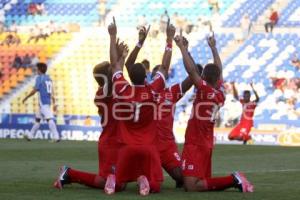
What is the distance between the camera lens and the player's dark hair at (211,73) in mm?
11367

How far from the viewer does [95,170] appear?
15039 millimetres

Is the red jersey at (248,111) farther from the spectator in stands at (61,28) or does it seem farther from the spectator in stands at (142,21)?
the spectator in stands at (61,28)

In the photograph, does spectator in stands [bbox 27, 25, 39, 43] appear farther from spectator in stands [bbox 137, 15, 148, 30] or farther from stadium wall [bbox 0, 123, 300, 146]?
spectator in stands [bbox 137, 15, 148, 30]

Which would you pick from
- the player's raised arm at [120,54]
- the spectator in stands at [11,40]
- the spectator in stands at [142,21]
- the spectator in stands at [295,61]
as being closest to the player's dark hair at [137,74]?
the player's raised arm at [120,54]

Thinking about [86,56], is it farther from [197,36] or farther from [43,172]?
[43,172]

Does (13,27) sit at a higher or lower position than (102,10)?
lower

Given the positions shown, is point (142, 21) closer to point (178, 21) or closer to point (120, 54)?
point (178, 21)

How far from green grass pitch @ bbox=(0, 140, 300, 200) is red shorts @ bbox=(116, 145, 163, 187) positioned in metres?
0.26

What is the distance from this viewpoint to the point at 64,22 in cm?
3334

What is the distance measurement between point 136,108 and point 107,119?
0.97 meters

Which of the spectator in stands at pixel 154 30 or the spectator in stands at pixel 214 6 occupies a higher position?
the spectator in stands at pixel 214 6

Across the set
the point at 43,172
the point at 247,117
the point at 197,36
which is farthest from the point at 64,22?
the point at 43,172

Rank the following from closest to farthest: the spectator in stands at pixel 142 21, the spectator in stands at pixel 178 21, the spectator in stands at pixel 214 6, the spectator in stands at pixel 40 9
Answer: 1. the spectator in stands at pixel 214 6
2. the spectator in stands at pixel 178 21
3. the spectator in stands at pixel 142 21
4. the spectator in stands at pixel 40 9

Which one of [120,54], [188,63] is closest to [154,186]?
[188,63]
